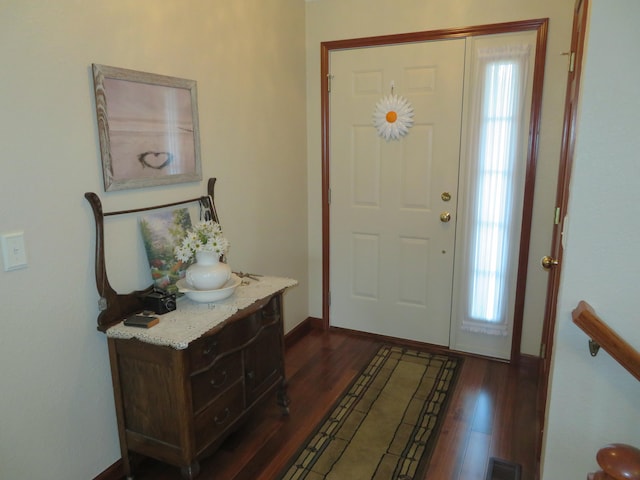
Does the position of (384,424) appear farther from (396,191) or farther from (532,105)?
(532,105)

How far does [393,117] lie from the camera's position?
10.3 feet

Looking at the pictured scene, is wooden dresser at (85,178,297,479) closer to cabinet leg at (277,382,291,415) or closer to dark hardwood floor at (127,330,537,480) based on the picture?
dark hardwood floor at (127,330,537,480)

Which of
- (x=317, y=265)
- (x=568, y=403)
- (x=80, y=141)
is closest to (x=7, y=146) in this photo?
(x=80, y=141)

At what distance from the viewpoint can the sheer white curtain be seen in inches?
110

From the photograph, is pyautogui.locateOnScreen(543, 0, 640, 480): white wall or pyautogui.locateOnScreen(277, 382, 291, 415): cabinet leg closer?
pyautogui.locateOnScreen(543, 0, 640, 480): white wall

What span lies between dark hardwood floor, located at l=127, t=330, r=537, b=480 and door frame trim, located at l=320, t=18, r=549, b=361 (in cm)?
37

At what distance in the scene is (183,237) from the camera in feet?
7.18

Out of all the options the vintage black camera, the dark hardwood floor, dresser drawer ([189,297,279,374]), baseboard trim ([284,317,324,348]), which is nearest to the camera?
dresser drawer ([189,297,279,374])

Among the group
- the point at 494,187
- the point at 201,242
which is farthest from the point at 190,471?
the point at 494,187

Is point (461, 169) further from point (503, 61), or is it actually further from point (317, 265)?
point (317, 265)

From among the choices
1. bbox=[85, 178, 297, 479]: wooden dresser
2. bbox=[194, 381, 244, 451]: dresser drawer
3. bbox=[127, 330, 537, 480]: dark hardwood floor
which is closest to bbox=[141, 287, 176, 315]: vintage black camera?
bbox=[85, 178, 297, 479]: wooden dresser

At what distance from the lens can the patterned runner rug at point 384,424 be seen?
83.4 inches

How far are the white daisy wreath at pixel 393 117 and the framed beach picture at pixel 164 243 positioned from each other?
1.63m

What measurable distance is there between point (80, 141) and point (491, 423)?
2.42 meters
